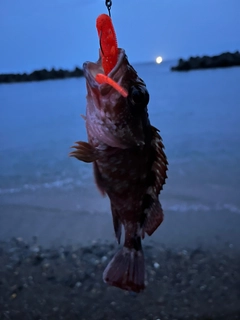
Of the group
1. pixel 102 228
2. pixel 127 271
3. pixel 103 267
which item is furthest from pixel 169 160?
pixel 127 271

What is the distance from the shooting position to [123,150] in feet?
5.43

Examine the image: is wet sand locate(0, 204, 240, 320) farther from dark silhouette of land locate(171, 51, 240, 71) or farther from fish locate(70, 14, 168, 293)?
dark silhouette of land locate(171, 51, 240, 71)

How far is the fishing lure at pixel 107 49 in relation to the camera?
1.36 m

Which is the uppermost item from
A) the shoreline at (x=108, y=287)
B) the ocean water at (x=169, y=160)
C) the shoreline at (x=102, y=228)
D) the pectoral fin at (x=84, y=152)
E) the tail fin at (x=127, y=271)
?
the pectoral fin at (x=84, y=152)

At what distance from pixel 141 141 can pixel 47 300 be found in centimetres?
412

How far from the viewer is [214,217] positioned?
22.3 ft

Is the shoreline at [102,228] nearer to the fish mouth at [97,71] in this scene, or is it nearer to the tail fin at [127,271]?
the tail fin at [127,271]

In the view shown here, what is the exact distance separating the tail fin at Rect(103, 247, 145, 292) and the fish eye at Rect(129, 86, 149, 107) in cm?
79

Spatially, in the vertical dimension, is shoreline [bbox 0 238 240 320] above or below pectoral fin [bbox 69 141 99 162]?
below

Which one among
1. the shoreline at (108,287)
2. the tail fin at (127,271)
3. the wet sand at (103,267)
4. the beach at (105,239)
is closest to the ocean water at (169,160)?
the beach at (105,239)

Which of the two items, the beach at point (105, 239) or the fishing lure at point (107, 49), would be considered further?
the beach at point (105, 239)

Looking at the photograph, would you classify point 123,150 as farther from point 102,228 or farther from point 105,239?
point 102,228

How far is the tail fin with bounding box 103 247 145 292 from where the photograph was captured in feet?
6.00

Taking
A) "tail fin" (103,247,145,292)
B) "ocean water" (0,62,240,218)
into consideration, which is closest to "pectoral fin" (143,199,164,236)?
"tail fin" (103,247,145,292)
